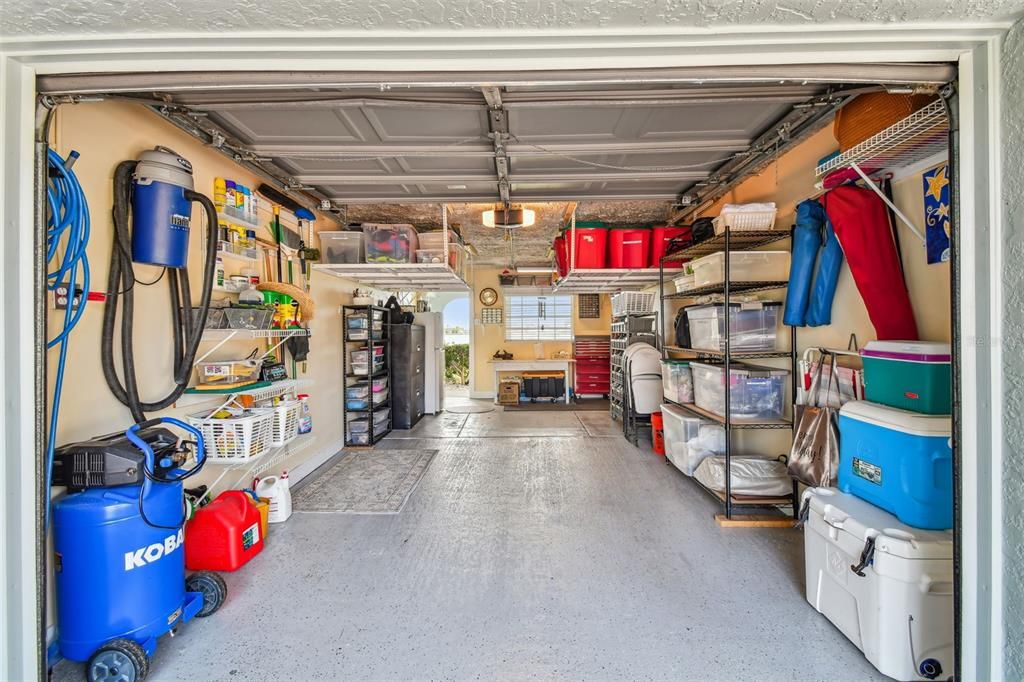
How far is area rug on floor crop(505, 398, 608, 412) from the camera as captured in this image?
688 centimetres

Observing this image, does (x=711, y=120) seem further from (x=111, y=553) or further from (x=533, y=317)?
(x=533, y=317)

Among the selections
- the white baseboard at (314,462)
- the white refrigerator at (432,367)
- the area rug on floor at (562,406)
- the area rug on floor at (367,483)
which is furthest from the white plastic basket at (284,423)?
the area rug on floor at (562,406)

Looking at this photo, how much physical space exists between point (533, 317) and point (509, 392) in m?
1.80

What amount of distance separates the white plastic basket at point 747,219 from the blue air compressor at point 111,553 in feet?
10.6

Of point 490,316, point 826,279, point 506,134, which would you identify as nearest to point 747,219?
point 826,279

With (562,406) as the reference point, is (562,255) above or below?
above

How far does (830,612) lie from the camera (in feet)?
5.75

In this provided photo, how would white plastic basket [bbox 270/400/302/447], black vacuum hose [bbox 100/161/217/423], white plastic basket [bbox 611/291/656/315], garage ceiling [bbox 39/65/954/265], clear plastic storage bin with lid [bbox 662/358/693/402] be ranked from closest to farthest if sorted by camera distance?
garage ceiling [bbox 39/65/954/265], black vacuum hose [bbox 100/161/217/423], white plastic basket [bbox 270/400/302/447], clear plastic storage bin with lid [bbox 662/358/693/402], white plastic basket [bbox 611/291/656/315]

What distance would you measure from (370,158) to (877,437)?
2990mm

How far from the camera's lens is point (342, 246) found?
3.80 meters

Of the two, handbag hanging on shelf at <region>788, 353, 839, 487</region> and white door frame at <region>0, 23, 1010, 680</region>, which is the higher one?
white door frame at <region>0, 23, 1010, 680</region>

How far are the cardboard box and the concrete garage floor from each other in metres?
4.16

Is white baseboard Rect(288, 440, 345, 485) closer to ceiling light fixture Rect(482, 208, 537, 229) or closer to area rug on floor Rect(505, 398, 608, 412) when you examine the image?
ceiling light fixture Rect(482, 208, 537, 229)

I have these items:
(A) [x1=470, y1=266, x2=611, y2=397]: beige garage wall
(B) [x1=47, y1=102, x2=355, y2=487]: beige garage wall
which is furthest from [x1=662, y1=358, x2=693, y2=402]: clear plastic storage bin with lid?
(A) [x1=470, y1=266, x2=611, y2=397]: beige garage wall
